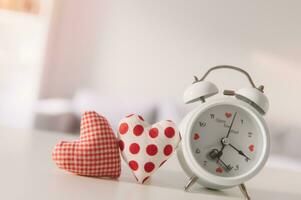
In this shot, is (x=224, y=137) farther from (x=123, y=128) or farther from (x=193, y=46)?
(x=193, y=46)

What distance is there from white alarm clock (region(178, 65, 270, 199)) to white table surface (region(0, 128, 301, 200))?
0.13 ft

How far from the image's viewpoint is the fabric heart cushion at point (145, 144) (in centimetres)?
81

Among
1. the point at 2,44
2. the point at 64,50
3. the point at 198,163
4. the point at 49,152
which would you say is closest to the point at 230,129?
the point at 198,163

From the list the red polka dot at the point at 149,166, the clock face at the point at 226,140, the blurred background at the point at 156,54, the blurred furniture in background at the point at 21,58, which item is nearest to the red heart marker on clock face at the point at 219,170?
the clock face at the point at 226,140

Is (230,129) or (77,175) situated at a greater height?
(230,129)

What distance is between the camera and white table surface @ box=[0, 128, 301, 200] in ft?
2.17

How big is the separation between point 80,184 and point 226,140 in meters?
0.26

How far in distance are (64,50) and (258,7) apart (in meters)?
0.90

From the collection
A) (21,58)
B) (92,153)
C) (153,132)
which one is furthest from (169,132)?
(21,58)

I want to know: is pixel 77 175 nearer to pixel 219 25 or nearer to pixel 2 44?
pixel 219 25

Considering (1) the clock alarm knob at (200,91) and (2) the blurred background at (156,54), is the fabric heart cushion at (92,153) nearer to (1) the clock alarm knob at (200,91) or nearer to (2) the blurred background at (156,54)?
(1) the clock alarm knob at (200,91)

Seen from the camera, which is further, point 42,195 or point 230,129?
point 230,129

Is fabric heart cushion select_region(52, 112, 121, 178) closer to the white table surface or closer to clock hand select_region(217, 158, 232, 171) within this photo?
the white table surface

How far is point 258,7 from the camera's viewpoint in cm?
228
